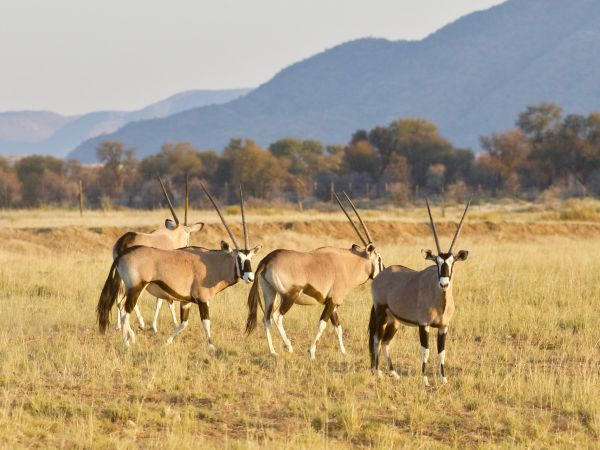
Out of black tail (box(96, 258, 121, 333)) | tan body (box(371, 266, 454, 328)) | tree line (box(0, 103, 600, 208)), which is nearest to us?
tan body (box(371, 266, 454, 328))

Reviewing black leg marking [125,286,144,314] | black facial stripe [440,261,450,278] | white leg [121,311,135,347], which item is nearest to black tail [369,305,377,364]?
black facial stripe [440,261,450,278]

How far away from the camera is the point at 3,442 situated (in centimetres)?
659

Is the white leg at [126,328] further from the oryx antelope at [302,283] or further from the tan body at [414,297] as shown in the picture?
the tan body at [414,297]

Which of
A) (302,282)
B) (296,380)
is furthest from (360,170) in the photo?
(296,380)

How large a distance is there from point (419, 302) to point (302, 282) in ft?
6.06

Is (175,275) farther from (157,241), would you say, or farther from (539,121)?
(539,121)

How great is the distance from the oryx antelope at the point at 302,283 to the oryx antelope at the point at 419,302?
876mm

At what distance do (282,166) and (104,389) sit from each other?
5518 centimetres

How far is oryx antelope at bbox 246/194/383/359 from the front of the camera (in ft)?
32.8

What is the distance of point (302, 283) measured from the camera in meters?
10.1

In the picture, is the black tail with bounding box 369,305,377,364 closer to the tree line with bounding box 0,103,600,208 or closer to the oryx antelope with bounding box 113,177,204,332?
the oryx antelope with bounding box 113,177,204,332

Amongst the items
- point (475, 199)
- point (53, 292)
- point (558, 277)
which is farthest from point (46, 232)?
point (475, 199)

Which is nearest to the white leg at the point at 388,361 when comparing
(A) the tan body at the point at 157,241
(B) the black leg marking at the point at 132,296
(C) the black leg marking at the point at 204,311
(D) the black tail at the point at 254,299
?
(D) the black tail at the point at 254,299

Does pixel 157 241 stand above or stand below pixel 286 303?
above
